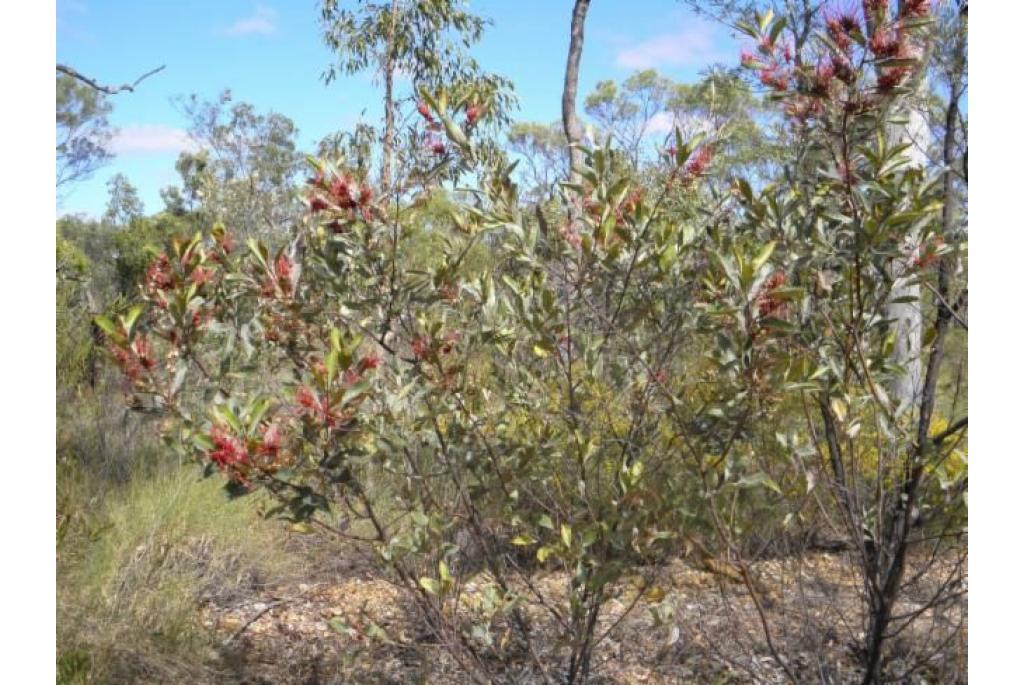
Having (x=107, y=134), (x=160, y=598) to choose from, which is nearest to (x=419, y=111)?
(x=160, y=598)

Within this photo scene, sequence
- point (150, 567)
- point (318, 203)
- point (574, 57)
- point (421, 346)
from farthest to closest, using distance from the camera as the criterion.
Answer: point (574, 57)
point (150, 567)
point (421, 346)
point (318, 203)

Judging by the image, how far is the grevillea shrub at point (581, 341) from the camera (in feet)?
6.13

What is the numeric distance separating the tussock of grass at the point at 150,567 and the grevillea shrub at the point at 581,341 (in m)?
1.11

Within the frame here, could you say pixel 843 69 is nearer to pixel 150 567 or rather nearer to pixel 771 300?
pixel 771 300

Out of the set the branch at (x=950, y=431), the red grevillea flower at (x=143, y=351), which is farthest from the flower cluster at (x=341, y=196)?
the branch at (x=950, y=431)

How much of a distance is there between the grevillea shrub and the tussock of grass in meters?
1.11

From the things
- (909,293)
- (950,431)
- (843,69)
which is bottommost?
(950,431)

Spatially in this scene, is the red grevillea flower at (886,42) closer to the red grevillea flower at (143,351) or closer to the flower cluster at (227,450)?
the flower cluster at (227,450)

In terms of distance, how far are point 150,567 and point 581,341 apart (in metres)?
2.25

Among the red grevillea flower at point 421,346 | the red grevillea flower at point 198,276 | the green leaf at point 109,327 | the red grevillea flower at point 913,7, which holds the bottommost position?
the red grevillea flower at point 421,346

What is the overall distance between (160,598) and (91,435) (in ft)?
8.78

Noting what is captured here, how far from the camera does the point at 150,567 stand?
12.0 ft

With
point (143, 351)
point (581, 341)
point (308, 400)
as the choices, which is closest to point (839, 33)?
point (581, 341)
